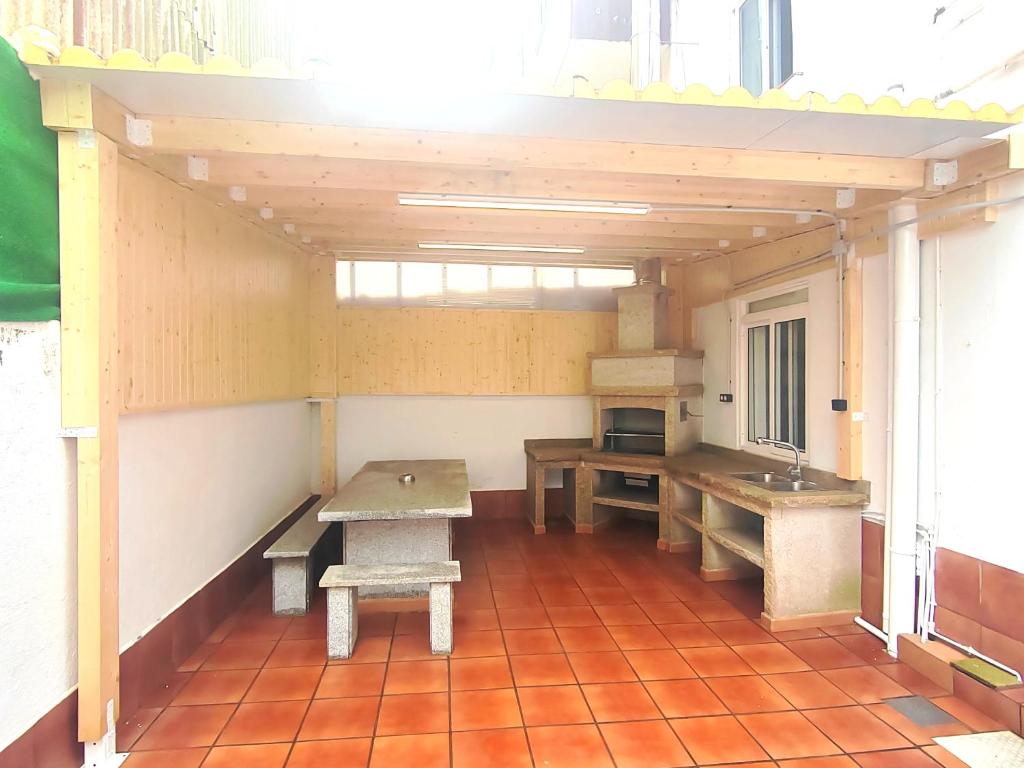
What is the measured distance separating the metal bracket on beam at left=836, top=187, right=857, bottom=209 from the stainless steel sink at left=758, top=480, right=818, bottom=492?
187cm

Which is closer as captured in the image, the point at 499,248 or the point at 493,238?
the point at 493,238

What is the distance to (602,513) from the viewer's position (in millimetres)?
5922

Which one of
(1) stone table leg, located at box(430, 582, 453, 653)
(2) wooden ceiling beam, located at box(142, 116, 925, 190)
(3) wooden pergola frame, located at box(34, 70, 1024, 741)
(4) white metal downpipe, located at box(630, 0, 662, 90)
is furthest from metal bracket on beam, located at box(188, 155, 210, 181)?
(4) white metal downpipe, located at box(630, 0, 662, 90)

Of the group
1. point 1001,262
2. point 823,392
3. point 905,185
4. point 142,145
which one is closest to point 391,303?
point 142,145

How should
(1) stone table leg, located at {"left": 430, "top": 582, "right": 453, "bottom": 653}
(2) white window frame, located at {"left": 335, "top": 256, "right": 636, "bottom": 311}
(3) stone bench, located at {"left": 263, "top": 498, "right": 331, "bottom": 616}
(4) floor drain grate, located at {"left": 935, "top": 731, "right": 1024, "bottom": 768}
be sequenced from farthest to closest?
1. (2) white window frame, located at {"left": 335, "top": 256, "right": 636, "bottom": 311}
2. (3) stone bench, located at {"left": 263, "top": 498, "right": 331, "bottom": 616}
3. (1) stone table leg, located at {"left": 430, "top": 582, "right": 453, "bottom": 653}
4. (4) floor drain grate, located at {"left": 935, "top": 731, "right": 1024, "bottom": 768}

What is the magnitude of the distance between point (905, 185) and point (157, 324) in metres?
4.04

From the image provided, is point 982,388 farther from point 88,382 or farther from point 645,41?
point 645,41

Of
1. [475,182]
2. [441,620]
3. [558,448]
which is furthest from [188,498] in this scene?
[558,448]

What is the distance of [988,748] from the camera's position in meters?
2.37

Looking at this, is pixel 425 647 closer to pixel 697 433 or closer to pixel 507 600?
pixel 507 600

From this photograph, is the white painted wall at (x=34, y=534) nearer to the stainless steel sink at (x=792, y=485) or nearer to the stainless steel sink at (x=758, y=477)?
the stainless steel sink at (x=792, y=485)

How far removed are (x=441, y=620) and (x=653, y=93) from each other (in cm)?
294

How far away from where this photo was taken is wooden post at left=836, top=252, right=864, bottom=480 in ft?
11.6

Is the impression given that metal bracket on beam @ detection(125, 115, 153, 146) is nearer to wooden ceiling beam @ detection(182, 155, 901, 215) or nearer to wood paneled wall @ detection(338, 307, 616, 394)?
wooden ceiling beam @ detection(182, 155, 901, 215)
